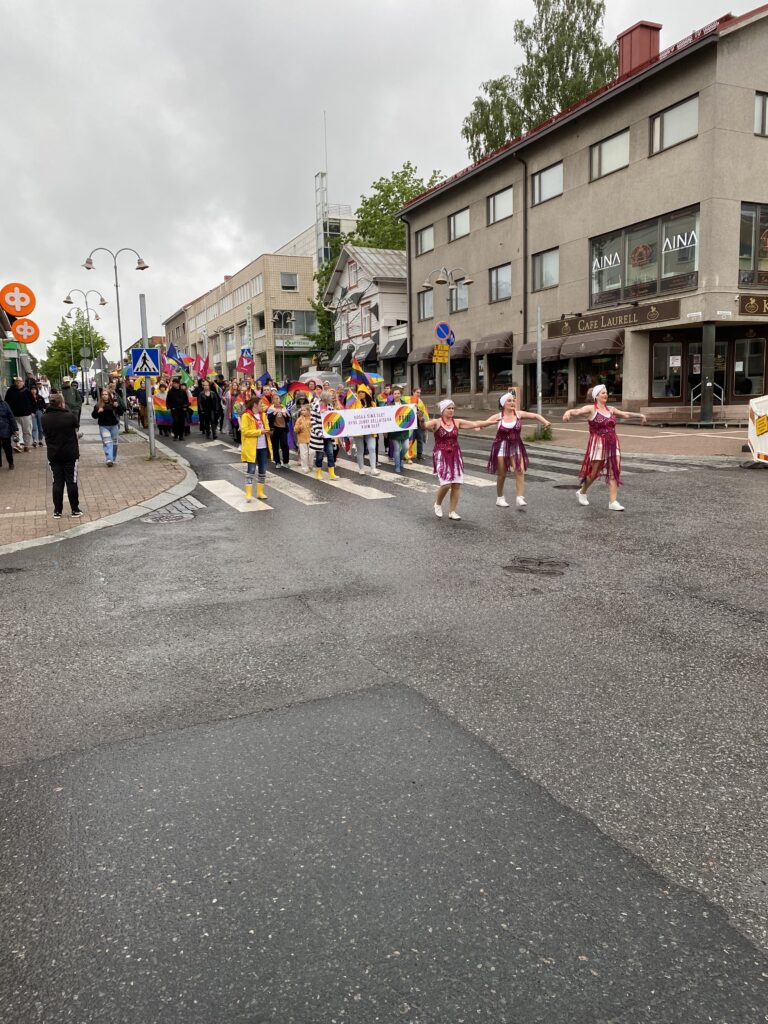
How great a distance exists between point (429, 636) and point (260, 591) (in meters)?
2.04

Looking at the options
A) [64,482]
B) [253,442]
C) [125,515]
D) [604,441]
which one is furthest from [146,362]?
[604,441]

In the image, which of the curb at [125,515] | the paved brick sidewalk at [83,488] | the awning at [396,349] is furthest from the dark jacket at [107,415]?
the awning at [396,349]

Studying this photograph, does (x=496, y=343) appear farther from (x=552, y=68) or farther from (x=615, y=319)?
(x=552, y=68)

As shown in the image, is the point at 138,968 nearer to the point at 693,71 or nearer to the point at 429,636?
the point at 429,636

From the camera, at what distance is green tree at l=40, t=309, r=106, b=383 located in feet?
302

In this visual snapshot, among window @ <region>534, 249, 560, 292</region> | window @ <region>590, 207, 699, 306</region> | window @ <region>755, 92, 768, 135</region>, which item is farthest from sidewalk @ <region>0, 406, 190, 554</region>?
window @ <region>755, 92, 768, 135</region>

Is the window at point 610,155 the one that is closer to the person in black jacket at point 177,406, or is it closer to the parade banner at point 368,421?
the parade banner at point 368,421

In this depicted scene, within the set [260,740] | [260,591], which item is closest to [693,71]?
[260,591]

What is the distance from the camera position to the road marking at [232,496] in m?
11.7

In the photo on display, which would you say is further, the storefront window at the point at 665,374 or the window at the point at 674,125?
the storefront window at the point at 665,374

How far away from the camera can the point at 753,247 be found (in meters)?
22.6

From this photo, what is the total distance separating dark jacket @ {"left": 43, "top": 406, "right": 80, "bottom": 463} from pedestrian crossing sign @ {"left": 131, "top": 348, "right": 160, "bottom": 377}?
681cm

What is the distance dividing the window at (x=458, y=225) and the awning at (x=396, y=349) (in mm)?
6667

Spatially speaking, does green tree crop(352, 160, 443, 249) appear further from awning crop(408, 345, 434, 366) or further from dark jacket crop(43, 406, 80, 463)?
dark jacket crop(43, 406, 80, 463)
